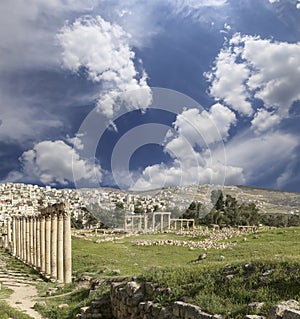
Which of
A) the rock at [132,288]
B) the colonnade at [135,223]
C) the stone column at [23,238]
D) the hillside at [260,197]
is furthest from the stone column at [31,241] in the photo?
the hillside at [260,197]

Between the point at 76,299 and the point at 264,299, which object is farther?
the point at 76,299

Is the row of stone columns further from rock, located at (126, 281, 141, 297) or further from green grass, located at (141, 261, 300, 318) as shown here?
green grass, located at (141, 261, 300, 318)

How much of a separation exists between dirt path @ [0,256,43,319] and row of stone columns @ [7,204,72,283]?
2.11m

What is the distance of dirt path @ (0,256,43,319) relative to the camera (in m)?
19.1

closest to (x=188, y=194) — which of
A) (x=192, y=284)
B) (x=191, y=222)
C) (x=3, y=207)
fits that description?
(x=191, y=222)

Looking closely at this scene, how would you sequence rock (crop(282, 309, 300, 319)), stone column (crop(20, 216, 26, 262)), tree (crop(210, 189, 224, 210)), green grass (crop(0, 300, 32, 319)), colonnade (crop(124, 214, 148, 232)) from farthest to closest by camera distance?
tree (crop(210, 189, 224, 210))
colonnade (crop(124, 214, 148, 232))
stone column (crop(20, 216, 26, 262))
green grass (crop(0, 300, 32, 319))
rock (crop(282, 309, 300, 319))


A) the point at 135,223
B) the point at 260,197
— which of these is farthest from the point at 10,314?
the point at 260,197

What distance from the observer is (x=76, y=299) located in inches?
750

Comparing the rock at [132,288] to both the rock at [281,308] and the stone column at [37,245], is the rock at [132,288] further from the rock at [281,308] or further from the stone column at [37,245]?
the stone column at [37,245]

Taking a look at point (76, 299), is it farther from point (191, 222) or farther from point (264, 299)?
point (191, 222)

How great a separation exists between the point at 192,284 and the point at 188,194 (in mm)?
100247

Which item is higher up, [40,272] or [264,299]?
[264,299]

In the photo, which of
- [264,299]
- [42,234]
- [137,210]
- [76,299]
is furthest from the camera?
[137,210]

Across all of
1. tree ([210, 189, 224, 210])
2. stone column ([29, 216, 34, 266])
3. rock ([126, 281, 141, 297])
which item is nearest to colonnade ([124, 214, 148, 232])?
tree ([210, 189, 224, 210])
